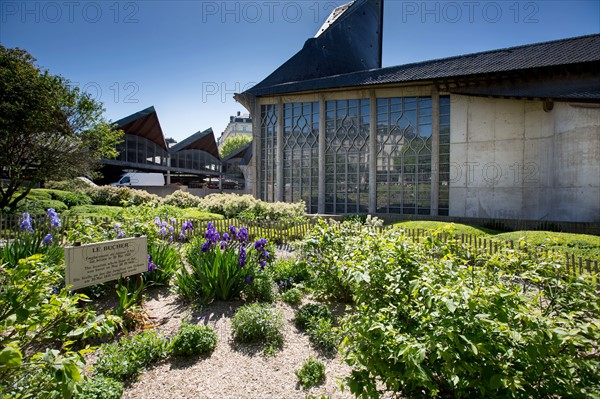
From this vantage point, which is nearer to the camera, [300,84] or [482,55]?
[482,55]

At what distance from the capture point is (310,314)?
5.26m

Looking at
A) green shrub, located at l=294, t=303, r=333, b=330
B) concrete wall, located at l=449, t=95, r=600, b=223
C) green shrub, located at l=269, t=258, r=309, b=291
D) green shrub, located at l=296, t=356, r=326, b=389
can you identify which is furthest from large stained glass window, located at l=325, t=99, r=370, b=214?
green shrub, located at l=296, t=356, r=326, b=389

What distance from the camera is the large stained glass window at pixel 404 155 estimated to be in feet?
65.9

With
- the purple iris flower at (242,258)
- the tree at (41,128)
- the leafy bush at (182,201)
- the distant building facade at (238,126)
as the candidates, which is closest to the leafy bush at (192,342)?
the purple iris flower at (242,258)


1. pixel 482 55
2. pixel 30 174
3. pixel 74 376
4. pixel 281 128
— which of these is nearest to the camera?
pixel 74 376

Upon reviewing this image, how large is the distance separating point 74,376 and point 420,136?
21458 millimetres

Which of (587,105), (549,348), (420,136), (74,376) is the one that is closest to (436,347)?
(549,348)

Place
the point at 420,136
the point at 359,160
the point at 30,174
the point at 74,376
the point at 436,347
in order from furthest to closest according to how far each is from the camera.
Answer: the point at 359,160 < the point at 420,136 < the point at 30,174 < the point at 436,347 < the point at 74,376

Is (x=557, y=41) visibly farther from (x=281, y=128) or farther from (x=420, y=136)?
(x=281, y=128)

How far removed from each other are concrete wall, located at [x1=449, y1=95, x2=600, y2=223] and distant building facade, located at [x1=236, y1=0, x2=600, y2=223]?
5 centimetres

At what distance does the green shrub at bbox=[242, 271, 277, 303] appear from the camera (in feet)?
19.5

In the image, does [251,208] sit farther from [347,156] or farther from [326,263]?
[326,263]

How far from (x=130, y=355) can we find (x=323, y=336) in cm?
265

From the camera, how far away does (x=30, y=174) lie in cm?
1667
